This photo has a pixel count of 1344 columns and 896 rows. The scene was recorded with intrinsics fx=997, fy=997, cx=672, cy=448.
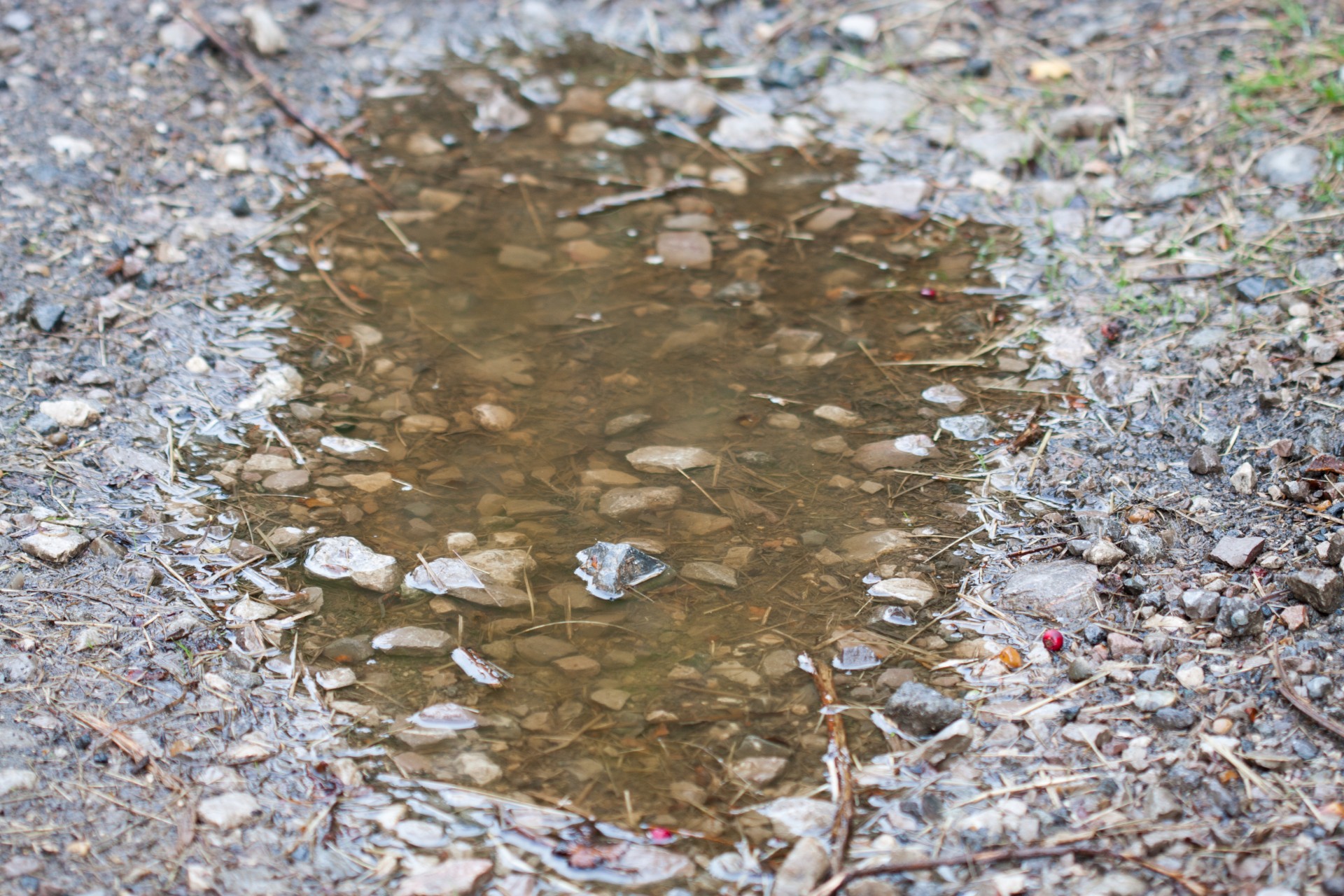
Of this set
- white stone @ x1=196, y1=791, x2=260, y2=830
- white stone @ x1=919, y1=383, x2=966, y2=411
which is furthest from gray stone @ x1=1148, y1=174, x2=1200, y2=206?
white stone @ x1=196, y1=791, x2=260, y2=830

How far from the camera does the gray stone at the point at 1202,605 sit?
193 cm

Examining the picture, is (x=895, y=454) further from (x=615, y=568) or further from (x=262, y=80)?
(x=262, y=80)

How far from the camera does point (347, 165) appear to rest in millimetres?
3518

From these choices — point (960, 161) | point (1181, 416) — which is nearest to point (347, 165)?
point (960, 161)

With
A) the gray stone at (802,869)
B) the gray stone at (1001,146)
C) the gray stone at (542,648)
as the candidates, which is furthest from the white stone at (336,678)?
the gray stone at (1001,146)

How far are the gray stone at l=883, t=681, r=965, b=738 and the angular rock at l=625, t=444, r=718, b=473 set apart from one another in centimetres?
81


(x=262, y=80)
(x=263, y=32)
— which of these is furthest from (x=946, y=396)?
(x=263, y=32)

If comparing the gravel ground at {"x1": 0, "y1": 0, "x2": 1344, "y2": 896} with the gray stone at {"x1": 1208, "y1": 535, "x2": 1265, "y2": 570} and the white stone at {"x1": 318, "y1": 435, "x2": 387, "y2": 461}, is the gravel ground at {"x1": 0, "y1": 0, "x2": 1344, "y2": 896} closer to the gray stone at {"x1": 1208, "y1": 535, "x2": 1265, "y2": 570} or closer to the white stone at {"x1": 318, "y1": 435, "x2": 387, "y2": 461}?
the gray stone at {"x1": 1208, "y1": 535, "x2": 1265, "y2": 570}

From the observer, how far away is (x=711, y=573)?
2.18 metres

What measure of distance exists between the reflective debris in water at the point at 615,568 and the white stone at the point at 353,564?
40 cm

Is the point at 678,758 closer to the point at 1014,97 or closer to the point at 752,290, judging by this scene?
the point at 752,290

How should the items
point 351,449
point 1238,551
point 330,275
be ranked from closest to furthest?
point 1238,551 < point 351,449 < point 330,275

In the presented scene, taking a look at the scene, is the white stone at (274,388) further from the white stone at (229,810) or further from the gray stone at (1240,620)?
the gray stone at (1240,620)

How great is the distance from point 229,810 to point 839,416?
164 cm
